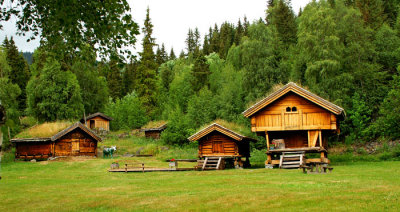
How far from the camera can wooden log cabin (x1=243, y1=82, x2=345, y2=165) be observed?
26984 mm

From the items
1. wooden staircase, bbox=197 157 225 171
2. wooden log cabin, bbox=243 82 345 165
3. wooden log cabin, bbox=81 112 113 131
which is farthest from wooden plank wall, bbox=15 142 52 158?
wooden log cabin, bbox=81 112 113 131

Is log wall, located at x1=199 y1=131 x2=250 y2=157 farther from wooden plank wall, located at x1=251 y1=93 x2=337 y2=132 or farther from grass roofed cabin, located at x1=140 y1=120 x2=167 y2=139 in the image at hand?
grass roofed cabin, located at x1=140 y1=120 x2=167 y2=139

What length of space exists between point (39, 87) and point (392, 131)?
51.3 meters

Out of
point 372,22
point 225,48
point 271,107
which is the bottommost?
point 271,107

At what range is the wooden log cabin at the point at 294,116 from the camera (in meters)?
27.0

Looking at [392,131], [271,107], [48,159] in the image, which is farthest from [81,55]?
[392,131]

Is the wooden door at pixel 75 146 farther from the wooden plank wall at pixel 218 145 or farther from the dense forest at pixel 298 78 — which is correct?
the wooden plank wall at pixel 218 145

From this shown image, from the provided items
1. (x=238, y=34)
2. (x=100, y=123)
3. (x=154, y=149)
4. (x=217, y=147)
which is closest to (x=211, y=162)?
(x=217, y=147)

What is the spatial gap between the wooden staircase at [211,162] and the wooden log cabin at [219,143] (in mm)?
495

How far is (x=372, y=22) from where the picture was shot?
5519 cm

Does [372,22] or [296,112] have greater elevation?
[372,22]

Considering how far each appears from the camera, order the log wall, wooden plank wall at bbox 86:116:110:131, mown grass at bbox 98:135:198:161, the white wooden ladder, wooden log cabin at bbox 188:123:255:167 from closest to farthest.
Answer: the white wooden ladder → wooden log cabin at bbox 188:123:255:167 → the log wall → mown grass at bbox 98:135:198:161 → wooden plank wall at bbox 86:116:110:131

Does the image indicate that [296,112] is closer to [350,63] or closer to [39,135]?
[350,63]

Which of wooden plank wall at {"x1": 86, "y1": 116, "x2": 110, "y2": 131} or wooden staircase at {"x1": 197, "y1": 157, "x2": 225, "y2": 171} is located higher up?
wooden plank wall at {"x1": 86, "y1": 116, "x2": 110, "y2": 131}
